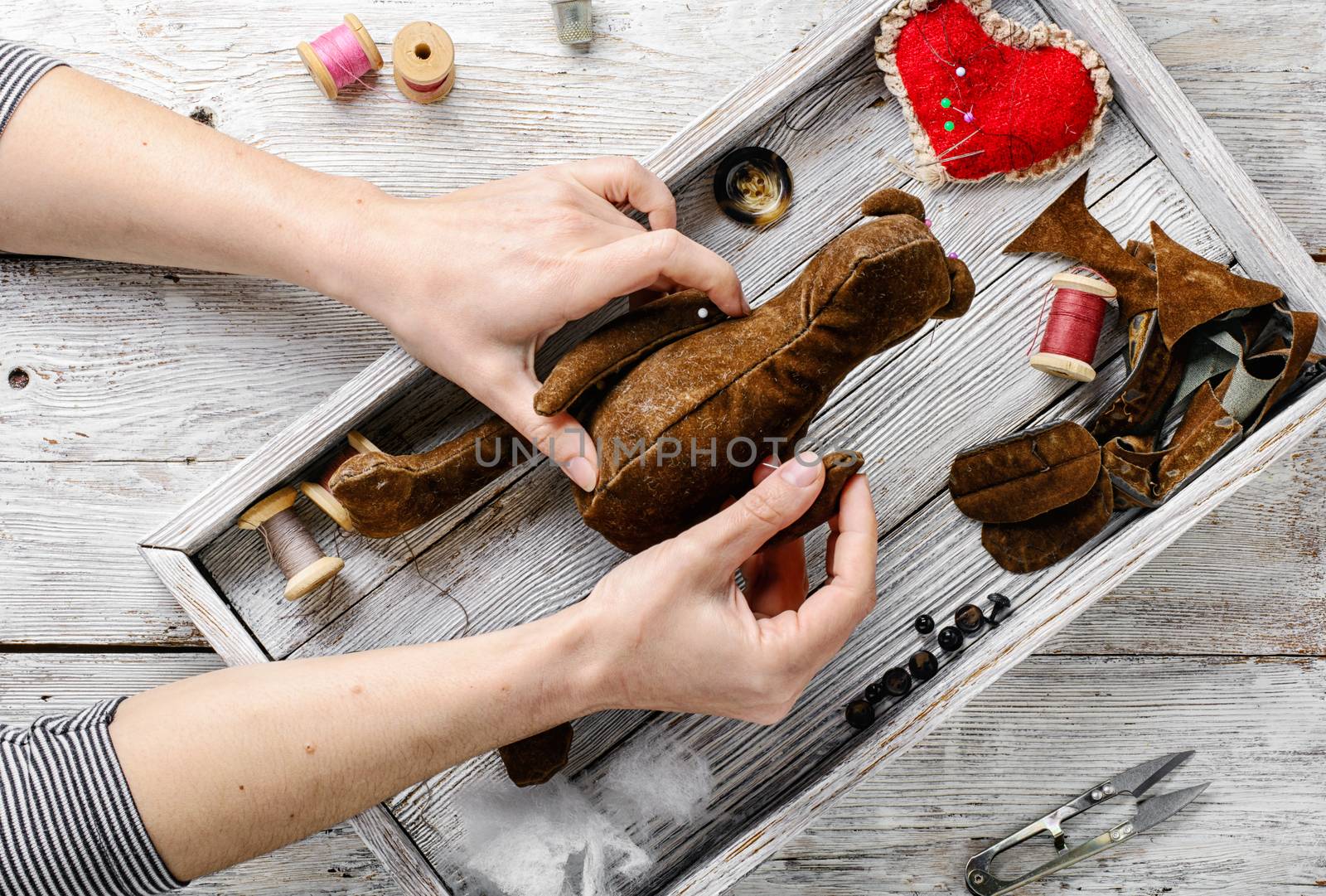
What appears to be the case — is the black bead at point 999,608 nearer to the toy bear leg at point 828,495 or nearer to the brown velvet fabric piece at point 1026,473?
the brown velvet fabric piece at point 1026,473

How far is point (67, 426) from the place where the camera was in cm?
129

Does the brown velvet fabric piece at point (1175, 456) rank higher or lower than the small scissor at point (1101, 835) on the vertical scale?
higher

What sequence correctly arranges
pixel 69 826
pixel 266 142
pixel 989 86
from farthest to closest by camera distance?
pixel 266 142 → pixel 989 86 → pixel 69 826

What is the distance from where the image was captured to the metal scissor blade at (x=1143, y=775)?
140 cm

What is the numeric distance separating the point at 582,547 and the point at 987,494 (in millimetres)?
559

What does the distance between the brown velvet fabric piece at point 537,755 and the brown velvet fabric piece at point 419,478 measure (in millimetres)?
318

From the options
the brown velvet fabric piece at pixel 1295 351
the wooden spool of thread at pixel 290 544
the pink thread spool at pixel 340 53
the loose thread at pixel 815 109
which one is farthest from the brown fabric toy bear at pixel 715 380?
the pink thread spool at pixel 340 53

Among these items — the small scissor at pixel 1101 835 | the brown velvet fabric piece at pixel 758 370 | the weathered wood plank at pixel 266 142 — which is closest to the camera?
the brown velvet fabric piece at pixel 758 370

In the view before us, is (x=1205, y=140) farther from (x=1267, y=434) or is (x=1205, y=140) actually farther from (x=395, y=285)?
(x=395, y=285)

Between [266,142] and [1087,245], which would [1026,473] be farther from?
[266,142]

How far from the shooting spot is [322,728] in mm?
979

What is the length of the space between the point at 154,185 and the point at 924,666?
3.94 feet

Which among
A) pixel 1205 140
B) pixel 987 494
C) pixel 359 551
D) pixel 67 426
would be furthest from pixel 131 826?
pixel 1205 140

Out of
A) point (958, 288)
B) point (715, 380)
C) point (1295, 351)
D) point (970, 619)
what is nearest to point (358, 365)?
point (715, 380)
